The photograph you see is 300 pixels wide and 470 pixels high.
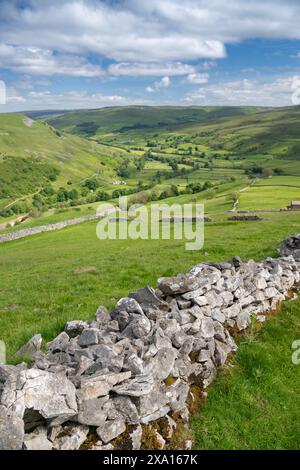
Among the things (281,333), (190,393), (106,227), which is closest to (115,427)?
(190,393)

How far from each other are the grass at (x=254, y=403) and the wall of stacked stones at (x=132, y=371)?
40 cm

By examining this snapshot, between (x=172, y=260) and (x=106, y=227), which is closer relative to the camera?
(x=172, y=260)

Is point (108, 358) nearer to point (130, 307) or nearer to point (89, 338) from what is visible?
point (89, 338)

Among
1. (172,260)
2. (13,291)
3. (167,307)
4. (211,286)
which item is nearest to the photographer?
(167,307)

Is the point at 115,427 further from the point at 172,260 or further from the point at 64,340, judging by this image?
the point at 172,260

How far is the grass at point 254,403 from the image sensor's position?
8562mm

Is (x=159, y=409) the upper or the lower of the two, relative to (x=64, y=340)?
lower

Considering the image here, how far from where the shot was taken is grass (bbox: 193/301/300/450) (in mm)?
8562

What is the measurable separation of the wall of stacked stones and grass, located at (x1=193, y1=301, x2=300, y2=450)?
40 centimetres

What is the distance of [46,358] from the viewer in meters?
8.73

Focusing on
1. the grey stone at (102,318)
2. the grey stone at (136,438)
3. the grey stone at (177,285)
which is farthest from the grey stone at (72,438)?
the grey stone at (177,285)

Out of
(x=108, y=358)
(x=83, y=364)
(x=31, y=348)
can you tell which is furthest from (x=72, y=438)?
(x=31, y=348)
